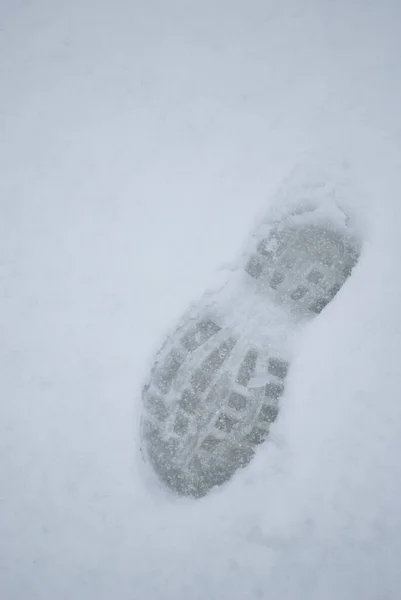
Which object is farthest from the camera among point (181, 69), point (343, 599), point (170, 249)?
point (181, 69)

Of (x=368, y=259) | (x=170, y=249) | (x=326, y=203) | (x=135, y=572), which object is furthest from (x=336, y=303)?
(x=135, y=572)

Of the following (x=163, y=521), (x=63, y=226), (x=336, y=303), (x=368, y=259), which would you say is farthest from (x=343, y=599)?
(x=63, y=226)

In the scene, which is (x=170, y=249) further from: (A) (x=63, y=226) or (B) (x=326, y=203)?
(B) (x=326, y=203)

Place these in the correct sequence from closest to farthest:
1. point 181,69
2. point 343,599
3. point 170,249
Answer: point 343,599 < point 170,249 < point 181,69

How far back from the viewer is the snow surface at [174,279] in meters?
1.30

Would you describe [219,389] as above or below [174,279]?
below

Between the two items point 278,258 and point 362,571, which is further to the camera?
point 278,258

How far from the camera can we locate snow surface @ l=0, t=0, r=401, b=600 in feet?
4.25

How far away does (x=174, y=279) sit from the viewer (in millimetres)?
1368

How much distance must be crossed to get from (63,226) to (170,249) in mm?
394

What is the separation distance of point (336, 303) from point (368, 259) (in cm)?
18

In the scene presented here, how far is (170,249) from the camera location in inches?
55.3

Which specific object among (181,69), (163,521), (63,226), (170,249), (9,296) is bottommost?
(163,521)

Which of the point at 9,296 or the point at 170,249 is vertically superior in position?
the point at 170,249
